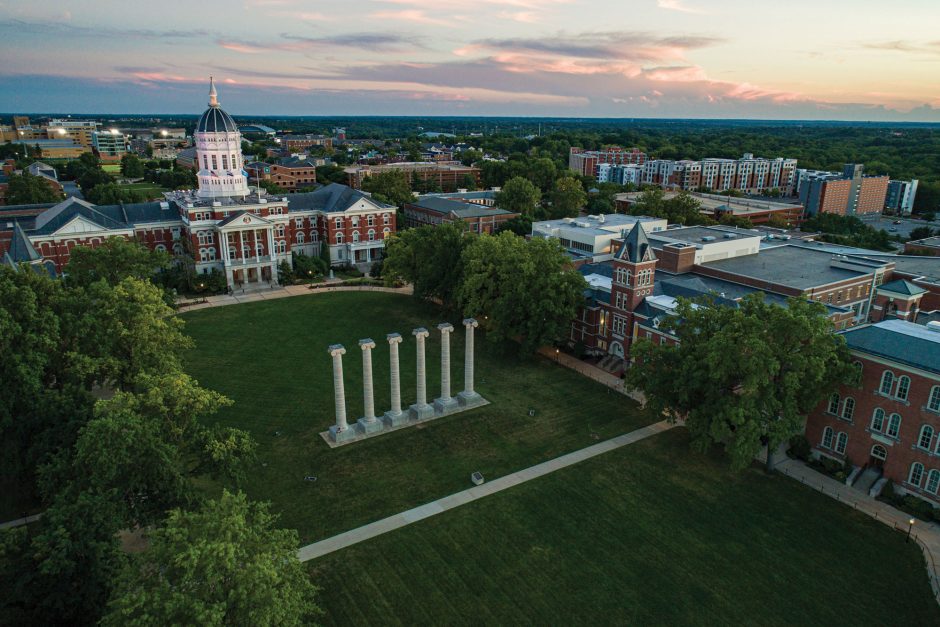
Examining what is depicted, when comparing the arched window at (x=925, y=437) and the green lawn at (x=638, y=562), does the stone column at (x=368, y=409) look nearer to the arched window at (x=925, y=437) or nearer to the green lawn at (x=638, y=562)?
the green lawn at (x=638, y=562)

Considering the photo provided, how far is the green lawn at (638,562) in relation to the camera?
33438 mm

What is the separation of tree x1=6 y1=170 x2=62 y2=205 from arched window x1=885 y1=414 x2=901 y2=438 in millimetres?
150537

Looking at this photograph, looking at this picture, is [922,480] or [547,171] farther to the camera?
[547,171]

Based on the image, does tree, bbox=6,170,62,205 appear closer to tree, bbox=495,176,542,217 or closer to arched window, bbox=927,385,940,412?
tree, bbox=495,176,542,217

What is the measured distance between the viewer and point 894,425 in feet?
144

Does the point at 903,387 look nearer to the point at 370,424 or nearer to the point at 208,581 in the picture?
the point at 370,424

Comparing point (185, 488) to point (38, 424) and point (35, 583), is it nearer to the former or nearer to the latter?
point (35, 583)

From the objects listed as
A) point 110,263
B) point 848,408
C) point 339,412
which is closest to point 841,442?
point 848,408

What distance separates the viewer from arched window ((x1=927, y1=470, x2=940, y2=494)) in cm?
4172

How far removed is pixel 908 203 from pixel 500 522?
190 metres

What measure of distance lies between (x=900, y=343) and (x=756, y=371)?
11.8 meters

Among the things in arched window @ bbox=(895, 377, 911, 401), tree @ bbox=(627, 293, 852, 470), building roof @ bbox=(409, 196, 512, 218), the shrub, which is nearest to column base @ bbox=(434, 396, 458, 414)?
tree @ bbox=(627, 293, 852, 470)

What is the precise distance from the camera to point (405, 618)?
108 ft

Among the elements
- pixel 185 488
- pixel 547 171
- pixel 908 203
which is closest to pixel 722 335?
pixel 185 488
